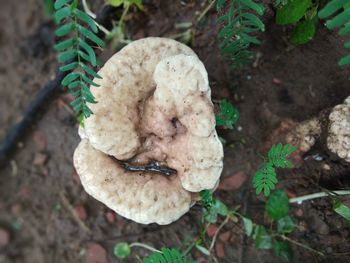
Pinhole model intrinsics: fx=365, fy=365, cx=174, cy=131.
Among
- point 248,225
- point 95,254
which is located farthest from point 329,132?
point 95,254

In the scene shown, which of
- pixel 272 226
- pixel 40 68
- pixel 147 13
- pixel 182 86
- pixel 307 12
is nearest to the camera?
pixel 182 86

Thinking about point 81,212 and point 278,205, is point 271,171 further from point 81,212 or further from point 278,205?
point 81,212

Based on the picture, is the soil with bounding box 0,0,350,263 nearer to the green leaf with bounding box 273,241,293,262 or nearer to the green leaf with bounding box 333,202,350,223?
the green leaf with bounding box 273,241,293,262

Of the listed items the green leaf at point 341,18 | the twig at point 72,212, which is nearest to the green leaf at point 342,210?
the green leaf at point 341,18

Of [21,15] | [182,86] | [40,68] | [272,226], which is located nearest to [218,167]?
[182,86]

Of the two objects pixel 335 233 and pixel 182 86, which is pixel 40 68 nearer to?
pixel 182 86

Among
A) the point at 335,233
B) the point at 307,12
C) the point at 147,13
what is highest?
the point at 307,12
